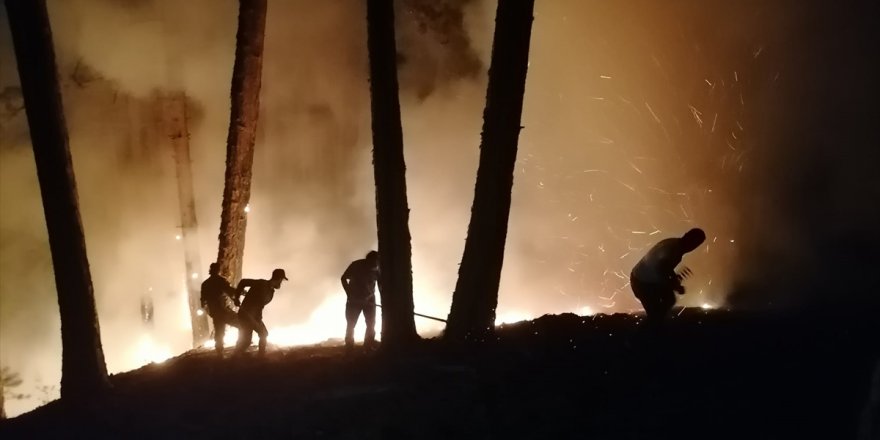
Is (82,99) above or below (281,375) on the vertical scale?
above

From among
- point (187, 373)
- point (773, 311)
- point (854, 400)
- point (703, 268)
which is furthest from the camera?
point (703, 268)

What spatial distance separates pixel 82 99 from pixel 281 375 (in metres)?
14.5

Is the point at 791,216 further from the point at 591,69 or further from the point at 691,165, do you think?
the point at 591,69

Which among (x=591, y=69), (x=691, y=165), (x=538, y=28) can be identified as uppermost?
(x=538, y=28)

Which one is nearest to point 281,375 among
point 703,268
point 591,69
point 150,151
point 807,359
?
point 807,359

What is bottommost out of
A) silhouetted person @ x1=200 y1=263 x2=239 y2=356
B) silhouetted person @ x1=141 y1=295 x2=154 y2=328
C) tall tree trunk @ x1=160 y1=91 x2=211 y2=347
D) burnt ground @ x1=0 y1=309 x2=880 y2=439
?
burnt ground @ x1=0 y1=309 x2=880 y2=439

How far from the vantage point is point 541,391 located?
7473mm

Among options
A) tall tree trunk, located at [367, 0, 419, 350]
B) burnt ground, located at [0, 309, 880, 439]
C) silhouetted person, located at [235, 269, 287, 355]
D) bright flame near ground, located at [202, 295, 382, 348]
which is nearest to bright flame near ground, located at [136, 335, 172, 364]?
bright flame near ground, located at [202, 295, 382, 348]

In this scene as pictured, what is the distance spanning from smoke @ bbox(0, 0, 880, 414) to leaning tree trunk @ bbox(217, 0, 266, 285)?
5522mm

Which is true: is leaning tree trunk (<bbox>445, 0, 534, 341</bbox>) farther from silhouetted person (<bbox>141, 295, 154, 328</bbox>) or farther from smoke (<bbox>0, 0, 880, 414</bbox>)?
silhouetted person (<bbox>141, 295, 154, 328</bbox>)

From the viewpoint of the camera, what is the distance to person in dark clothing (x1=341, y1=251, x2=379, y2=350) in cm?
1005

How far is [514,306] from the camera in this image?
1838 cm

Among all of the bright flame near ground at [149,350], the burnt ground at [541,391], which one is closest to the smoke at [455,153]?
the bright flame near ground at [149,350]

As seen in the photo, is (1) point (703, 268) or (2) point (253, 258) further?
(2) point (253, 258)
